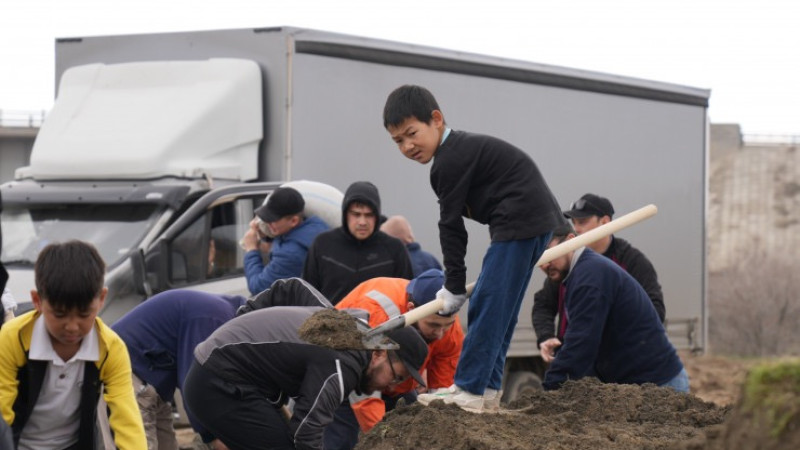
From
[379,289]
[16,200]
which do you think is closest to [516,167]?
[379,289]

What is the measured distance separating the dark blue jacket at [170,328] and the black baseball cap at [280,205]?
167 cm

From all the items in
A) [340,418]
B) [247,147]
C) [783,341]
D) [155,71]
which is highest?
[155,71]

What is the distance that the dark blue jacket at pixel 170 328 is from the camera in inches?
261

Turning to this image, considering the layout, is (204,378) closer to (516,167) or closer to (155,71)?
(516,167)

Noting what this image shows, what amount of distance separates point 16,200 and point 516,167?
5526 millimetres

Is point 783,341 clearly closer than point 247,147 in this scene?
No

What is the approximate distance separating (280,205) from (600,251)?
2245 mm

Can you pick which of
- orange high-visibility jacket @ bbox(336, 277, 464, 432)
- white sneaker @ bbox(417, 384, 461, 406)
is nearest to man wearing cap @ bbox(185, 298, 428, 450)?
white sneaker @ bbox(417, 384, 461, 406)

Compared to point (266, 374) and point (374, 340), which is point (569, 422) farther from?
point (266, 374)

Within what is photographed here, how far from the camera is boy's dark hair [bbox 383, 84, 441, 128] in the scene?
5887 millimetres

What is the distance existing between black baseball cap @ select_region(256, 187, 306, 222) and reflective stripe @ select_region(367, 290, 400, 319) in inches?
80.7

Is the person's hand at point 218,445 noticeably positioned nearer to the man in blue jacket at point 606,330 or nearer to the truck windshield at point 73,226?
the man in blue jacket at point 606,330

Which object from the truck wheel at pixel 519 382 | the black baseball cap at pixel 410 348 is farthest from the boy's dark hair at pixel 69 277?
the truck wheel at pixel 519 382

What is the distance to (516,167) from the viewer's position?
6.08m
